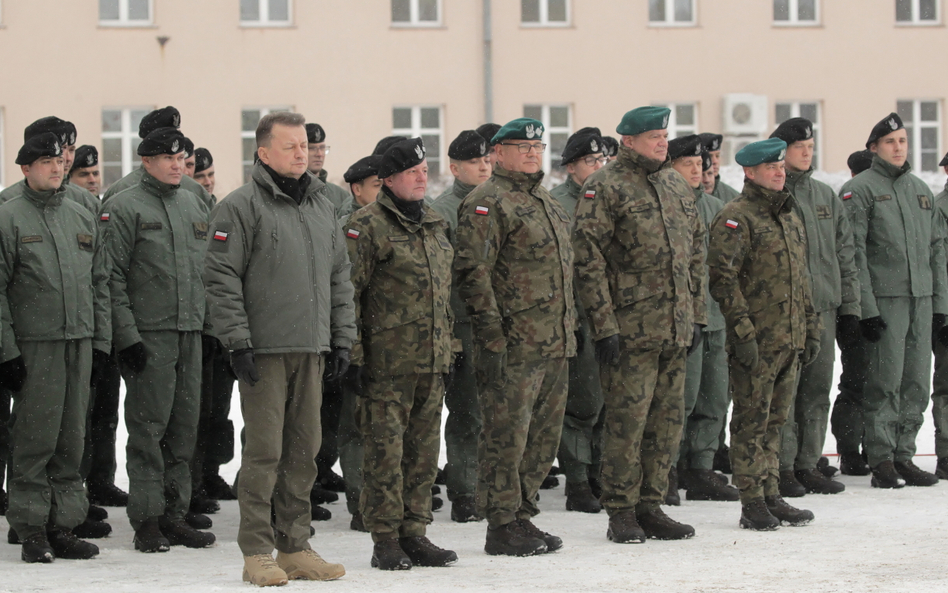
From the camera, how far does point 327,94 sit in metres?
22.9

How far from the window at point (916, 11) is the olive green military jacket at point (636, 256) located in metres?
18.7

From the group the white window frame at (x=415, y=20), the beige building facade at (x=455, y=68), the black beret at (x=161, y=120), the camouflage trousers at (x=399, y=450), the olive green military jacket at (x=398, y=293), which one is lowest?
the camouflage trousers at (x=399, y=450)

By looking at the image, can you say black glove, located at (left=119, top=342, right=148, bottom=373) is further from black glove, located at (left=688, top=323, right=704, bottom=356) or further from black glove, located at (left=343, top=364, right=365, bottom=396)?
black glove, located at (left=688, top=323, right=704, bottom=356)

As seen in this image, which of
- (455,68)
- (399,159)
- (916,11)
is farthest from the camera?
(916,11)

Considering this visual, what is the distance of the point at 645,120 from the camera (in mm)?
7641

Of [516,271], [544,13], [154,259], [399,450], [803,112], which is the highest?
[544,13]

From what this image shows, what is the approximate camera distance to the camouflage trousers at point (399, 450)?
22.8ft

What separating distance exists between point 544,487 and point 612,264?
261 cm

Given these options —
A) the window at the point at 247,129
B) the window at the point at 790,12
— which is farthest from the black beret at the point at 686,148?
the window at the point at 790,12

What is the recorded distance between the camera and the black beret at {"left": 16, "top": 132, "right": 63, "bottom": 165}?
24.1ft

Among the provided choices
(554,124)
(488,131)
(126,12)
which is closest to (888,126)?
(488,131)

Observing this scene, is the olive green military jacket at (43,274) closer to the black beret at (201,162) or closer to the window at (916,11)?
the black beret at (201,162)

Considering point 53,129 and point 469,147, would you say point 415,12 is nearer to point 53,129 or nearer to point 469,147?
point 469,147

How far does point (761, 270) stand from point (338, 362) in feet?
8.51
